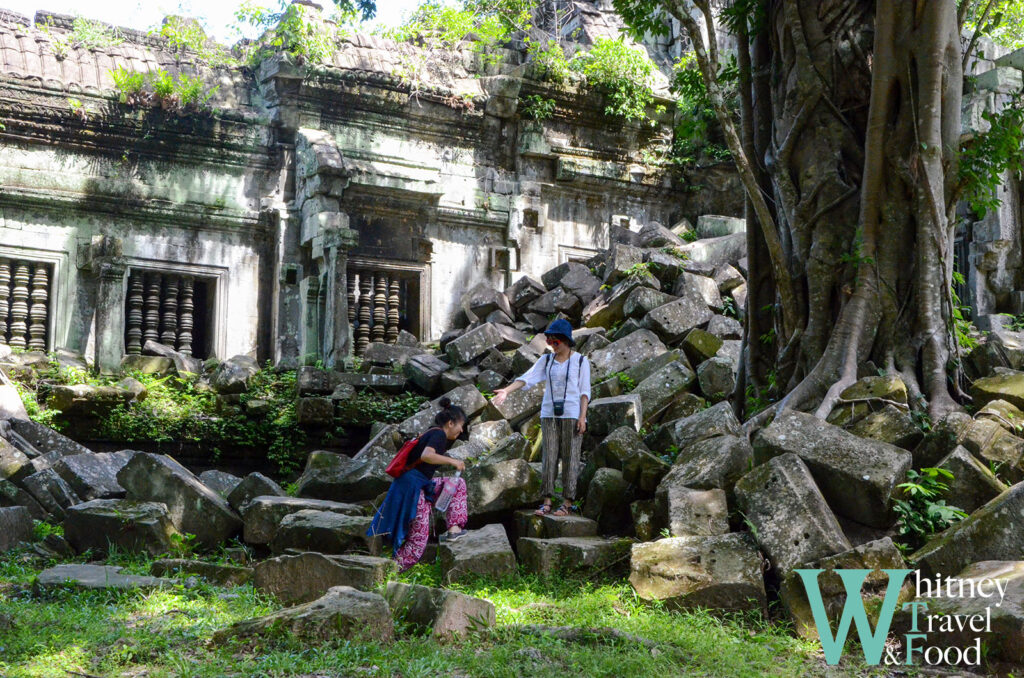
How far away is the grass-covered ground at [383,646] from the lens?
12.5ft

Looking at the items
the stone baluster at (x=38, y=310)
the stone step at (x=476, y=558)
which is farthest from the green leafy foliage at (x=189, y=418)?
the stone step at (x=476, y=558)

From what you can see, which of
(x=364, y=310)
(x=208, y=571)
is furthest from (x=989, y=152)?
(x=364, y=310)

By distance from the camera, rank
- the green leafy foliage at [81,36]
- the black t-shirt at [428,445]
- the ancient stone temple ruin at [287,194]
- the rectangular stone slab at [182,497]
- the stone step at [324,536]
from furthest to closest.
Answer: the green leafy foliage at [81,36], the ancient stone temple ruin at [287,194], the rectangular stone slab at [182,497], the stone step at [324,536], the black t-shirt at [428,445]

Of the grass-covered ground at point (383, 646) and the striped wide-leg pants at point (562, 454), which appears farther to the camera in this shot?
the striped wide-leg pants at point (562, 454)

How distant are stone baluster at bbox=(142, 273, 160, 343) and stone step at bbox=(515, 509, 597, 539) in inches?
249

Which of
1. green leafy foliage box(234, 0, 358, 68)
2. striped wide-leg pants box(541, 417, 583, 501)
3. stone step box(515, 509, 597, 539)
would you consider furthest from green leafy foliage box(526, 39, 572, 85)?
stone step box(515, 509, 597, 539)

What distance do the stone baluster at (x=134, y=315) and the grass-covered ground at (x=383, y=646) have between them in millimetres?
6049

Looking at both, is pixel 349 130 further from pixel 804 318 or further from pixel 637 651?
pixel 637 651

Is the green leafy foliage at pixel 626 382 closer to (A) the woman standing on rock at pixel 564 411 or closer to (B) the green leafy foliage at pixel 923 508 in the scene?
(A) the woman standing on rock at pixel 564 411

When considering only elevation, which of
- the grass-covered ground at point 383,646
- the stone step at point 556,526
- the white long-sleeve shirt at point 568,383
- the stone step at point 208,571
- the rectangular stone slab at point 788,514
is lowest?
the grass-covered ground at point 383,646

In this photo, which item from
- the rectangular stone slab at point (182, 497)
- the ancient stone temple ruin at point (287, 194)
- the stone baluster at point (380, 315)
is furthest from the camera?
the stone baluster at point (380, 315)

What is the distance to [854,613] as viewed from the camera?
433cm

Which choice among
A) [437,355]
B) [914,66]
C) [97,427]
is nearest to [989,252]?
[914,66]

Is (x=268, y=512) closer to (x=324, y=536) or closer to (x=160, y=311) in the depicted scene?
(x=324, y=536)
